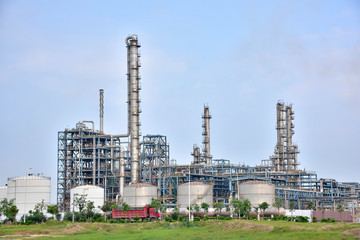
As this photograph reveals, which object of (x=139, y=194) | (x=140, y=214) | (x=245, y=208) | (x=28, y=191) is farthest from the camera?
(x=28, y=191)

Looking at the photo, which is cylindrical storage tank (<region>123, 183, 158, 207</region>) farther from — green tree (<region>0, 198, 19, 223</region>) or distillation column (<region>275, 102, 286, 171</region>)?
distillation column (<region>275, 102, 286, 171</region>)

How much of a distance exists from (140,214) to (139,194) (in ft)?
21.5

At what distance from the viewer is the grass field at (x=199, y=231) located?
215 ft

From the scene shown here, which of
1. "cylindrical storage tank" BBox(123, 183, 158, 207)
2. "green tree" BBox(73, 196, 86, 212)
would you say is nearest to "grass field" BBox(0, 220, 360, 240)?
"green tree" BBox(73, 196, 86, 212)

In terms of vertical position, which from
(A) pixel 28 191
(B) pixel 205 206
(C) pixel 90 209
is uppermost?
(A) pixel 28 191

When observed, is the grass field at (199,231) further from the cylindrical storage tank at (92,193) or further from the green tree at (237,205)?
the cylindrical storage tank at (92,193)

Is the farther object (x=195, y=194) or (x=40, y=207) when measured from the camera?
(x=40, y=207)

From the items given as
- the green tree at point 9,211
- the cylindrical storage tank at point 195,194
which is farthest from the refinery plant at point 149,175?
the green tree at point 9,211

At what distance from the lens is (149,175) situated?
120m

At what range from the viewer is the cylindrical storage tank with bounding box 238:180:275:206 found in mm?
109062

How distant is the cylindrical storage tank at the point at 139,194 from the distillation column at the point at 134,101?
5.55 meters

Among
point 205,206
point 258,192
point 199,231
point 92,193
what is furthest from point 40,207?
point 199,231

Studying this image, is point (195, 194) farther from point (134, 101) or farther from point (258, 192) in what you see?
point (134, 101)

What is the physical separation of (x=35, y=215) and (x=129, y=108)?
31.0 m
